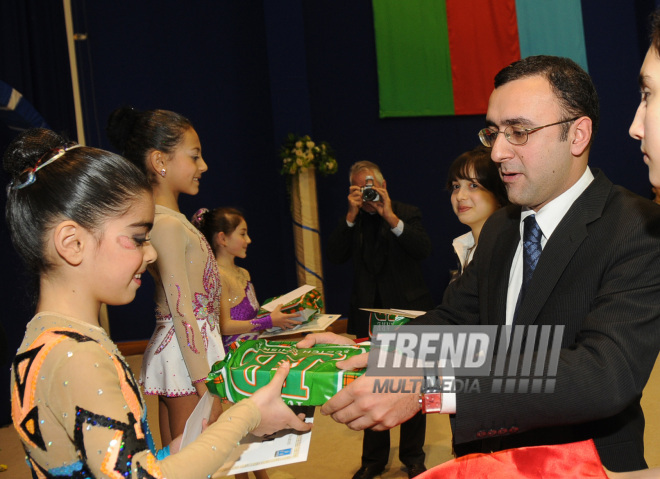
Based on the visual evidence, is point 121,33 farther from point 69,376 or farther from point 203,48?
point 69,376

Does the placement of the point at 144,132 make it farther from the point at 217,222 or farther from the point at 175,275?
the point at 217,222

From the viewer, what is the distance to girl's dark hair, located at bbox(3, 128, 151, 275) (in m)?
1.17

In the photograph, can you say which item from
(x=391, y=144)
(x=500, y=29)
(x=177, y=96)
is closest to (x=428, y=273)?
(x=391, y=144)

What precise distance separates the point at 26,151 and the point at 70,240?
251mm

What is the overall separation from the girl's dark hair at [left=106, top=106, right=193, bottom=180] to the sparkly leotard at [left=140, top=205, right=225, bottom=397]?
25 centimetres

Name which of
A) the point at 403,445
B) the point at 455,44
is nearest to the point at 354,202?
the point at 403,445

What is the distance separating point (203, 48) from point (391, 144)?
228 centimetres

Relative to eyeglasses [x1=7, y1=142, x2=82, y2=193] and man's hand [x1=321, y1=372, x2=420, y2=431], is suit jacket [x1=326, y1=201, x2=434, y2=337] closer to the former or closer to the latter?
man's hand [x1=321, y1=372, x2=420, y2=431]

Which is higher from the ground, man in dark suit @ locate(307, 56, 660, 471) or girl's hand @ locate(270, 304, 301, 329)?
man in dark suit @ locate(307, 56, 660, 471)

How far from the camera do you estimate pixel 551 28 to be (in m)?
6.54

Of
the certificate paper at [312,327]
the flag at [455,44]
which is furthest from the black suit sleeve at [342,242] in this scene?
the flag at [455,44]

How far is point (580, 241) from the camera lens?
1.33 metres

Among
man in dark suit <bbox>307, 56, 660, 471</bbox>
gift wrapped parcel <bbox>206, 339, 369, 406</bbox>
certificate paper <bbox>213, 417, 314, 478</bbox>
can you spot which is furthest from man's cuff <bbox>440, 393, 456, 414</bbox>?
certificate paper <bbox>213, 417, 314, 478</bbox>

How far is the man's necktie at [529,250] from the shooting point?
1448 mm
